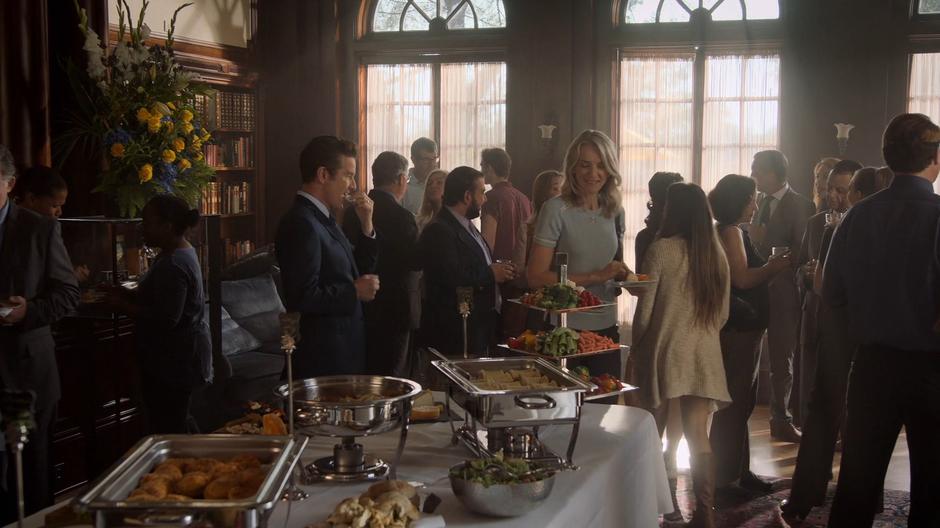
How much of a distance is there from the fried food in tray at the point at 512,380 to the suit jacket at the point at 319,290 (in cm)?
68

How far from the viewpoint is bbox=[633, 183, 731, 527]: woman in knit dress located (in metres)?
3.71

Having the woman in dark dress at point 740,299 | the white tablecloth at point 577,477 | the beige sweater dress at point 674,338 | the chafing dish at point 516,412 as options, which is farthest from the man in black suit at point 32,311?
the woman in dark dress at point 740,299

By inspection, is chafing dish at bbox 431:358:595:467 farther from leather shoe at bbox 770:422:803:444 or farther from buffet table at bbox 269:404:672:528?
leather shoe at bbox 770:422:803:444

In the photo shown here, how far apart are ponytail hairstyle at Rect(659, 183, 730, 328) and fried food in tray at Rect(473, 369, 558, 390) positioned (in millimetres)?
1157

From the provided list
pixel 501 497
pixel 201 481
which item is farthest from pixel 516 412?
pixel 201 481

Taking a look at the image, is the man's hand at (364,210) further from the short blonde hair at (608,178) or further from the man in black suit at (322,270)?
the short blonde hair at (608,178)

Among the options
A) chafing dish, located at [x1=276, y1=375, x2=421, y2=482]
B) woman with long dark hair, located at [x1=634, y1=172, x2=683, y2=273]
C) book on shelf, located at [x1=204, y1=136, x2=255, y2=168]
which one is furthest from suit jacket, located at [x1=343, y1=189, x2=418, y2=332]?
book on shelf, located at [x1=204, y1=136, x2=255, y2=168]

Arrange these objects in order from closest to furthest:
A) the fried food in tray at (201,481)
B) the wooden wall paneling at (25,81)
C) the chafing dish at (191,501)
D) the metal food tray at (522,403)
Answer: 1. the chafing dish at (191,501)
2. the fried food in tray at (201,481)
3. the metal food tray at (522,403)
4. the wooden wall paneling at (25,81)

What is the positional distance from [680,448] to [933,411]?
2387 millimetres

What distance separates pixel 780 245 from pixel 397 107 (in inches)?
155

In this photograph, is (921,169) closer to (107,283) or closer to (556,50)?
(107,283)

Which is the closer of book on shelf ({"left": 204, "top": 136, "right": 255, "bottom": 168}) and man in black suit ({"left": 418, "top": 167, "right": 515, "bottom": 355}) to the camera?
man in black suit ({"left": 418, "top": 167, "right": 515, "bottom": 355})

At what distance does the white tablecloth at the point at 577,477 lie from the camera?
210 centimetres

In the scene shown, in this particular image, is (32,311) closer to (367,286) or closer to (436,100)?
(367,286)
